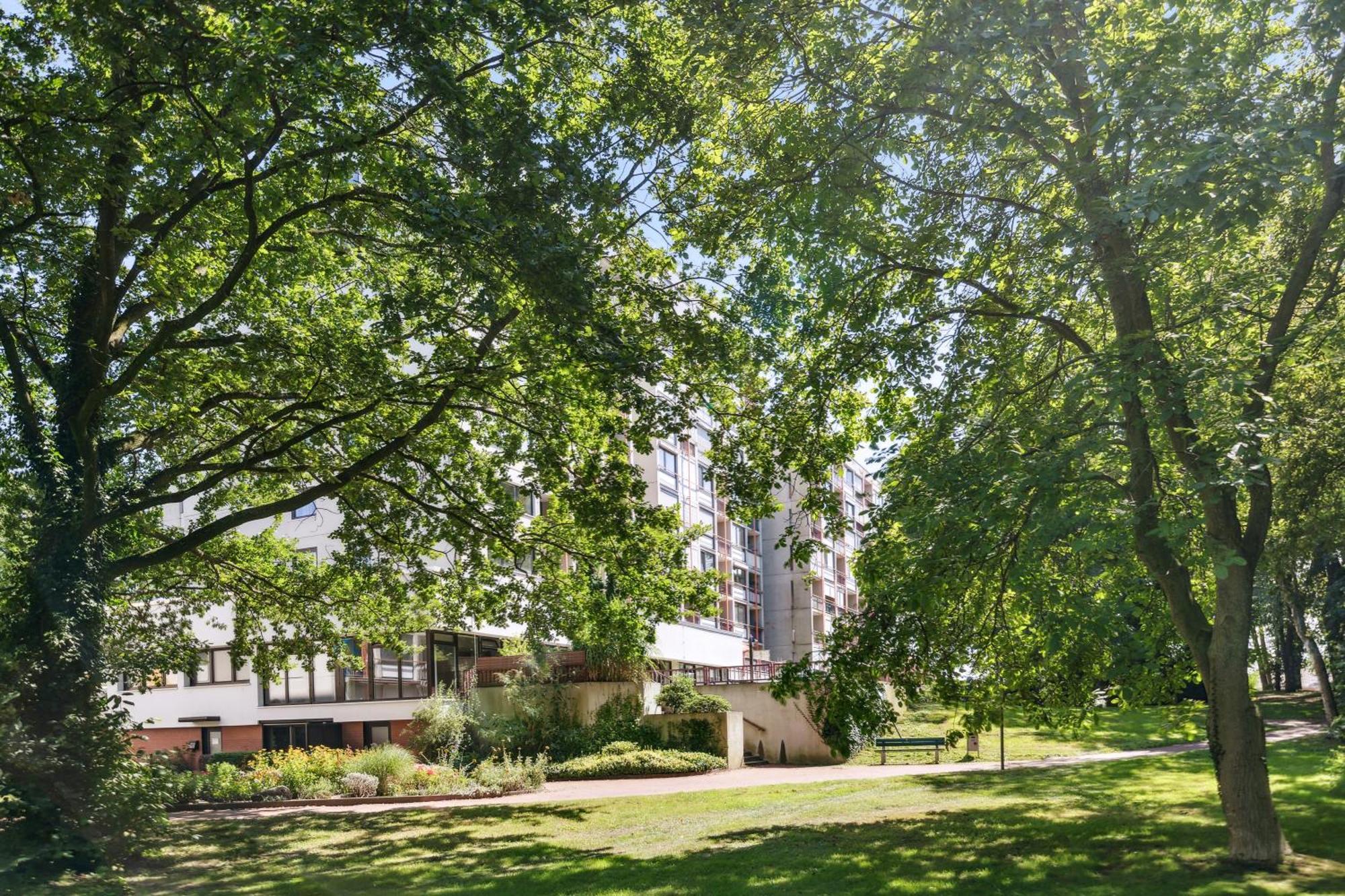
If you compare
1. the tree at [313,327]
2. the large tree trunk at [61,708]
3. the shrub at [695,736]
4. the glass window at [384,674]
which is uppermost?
the tree at [313,327]

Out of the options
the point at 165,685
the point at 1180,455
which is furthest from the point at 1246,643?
the point at 165,685

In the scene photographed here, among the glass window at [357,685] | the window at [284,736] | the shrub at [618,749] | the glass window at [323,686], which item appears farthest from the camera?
the window at [284,736]

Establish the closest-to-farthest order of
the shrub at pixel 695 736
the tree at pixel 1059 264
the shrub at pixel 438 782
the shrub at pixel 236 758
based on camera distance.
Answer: the tree at pixel 1059 264 < the shrub at pixel 438 782 < the shrub at pixel 695 736 < the shrub at pixel 236 758

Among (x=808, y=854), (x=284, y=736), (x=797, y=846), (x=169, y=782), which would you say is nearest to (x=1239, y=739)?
(x=808, y=854)

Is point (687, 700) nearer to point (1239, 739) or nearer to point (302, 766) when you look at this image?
point (302, 766)

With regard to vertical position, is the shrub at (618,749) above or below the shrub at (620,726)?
below

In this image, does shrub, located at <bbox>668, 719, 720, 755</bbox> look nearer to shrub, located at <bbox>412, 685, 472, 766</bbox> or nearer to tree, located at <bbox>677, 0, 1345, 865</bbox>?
shrub, located at <bbox>412, 685, 472, 766</bbox>

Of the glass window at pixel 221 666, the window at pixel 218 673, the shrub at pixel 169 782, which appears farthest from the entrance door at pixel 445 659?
the shrub at pixel 169 782

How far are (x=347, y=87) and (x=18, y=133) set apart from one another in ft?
15.0

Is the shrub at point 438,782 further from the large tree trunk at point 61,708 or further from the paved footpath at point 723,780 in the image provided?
the large tree trunk at point 61,708

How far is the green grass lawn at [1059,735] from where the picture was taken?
2939 cm

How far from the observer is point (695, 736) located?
2880 cm

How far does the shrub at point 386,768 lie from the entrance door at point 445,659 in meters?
8.82

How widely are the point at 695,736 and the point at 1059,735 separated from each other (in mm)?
11017
